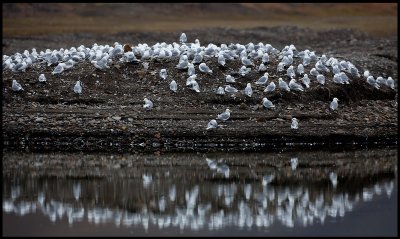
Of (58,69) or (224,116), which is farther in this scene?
(58,69)

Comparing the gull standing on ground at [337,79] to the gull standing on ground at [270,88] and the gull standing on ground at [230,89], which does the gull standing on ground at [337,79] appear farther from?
the gull standing on ground at [230,89]

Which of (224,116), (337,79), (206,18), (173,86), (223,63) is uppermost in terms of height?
(223,63)

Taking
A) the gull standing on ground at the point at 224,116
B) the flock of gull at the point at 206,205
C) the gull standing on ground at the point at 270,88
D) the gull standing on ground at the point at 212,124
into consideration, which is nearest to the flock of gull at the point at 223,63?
the gull standing on ground at the point at 270,88

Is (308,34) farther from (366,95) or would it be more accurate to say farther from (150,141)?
(150,141)

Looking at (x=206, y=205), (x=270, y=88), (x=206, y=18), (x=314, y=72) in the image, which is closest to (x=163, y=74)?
(x=270, y=88)

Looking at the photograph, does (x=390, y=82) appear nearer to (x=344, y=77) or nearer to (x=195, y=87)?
(x=344, y=77)

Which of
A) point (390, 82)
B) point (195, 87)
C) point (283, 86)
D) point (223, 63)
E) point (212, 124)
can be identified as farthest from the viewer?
point (390, 82)
